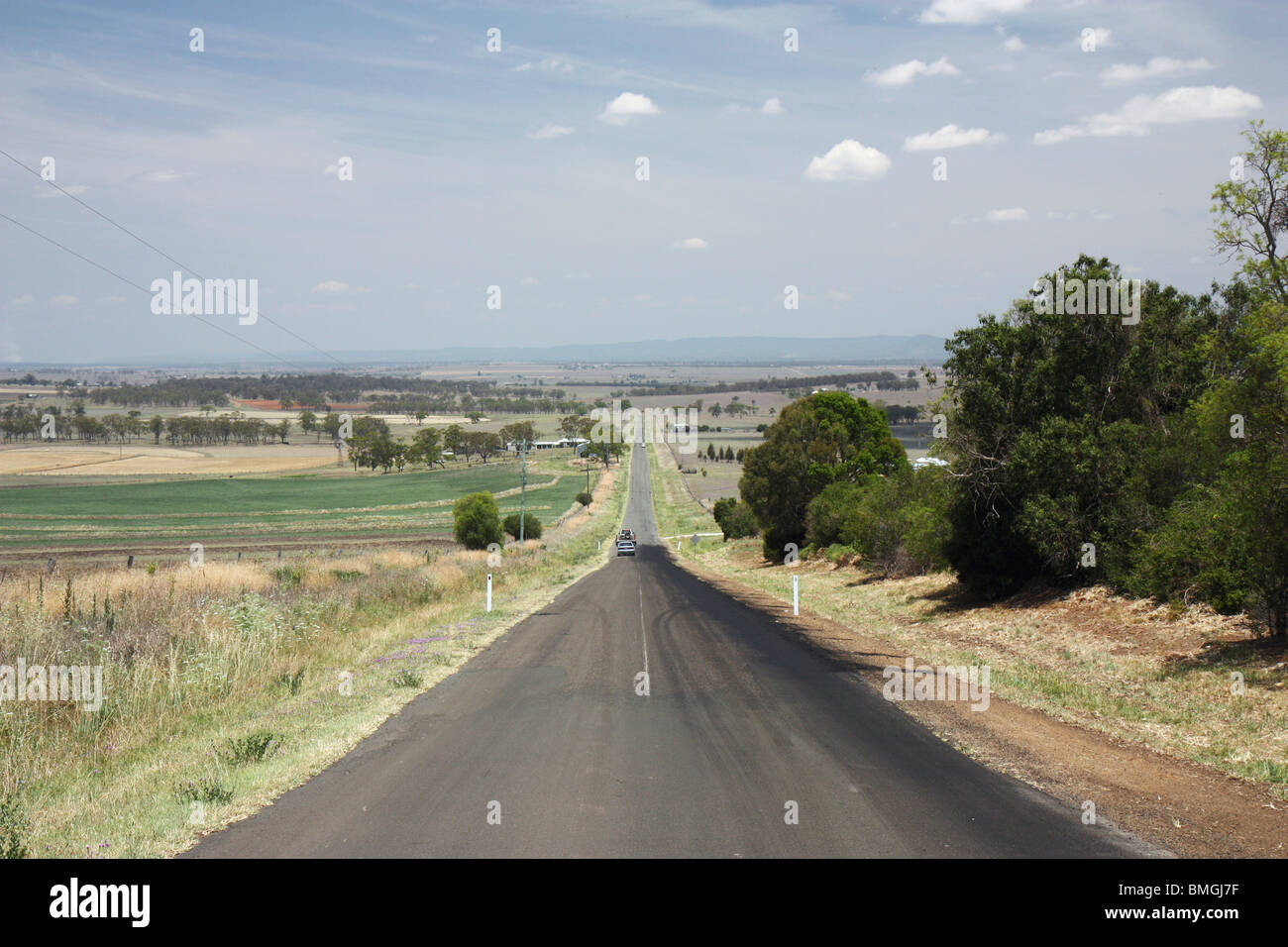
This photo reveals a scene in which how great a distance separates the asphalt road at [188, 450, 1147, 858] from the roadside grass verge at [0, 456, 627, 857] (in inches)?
Result: 27.1

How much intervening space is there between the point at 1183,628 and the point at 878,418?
1437 inches

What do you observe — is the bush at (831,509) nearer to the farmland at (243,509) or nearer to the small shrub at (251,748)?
the small shrub at (251,748)

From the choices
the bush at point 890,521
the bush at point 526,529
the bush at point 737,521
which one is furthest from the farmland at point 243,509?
the bush at point 890,521

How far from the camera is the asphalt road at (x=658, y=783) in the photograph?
A: 7.21m

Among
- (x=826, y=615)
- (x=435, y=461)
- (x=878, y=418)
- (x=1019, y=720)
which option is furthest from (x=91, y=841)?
(x=435, y=461)

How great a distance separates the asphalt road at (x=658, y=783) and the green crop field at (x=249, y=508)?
58.4m

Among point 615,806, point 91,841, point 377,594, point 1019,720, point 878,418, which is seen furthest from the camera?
point 878,418

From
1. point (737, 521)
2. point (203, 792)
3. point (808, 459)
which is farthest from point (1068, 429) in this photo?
point (737, 521)

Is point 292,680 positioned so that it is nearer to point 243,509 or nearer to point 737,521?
point 737,521

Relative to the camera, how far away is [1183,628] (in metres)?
15.6

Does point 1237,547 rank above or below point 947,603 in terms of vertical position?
above

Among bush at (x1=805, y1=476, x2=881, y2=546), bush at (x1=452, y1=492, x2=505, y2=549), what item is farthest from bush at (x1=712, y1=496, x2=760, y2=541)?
bush at (x1=805, y1=476, x2=881, y2=546)

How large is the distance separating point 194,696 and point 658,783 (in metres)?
8.63

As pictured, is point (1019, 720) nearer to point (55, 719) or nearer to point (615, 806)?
point (615, 806)
